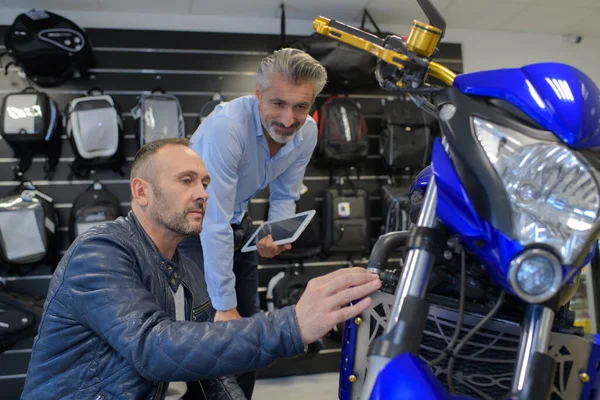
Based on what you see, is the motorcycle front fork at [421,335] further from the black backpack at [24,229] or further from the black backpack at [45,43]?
the black backpack at [45,43]

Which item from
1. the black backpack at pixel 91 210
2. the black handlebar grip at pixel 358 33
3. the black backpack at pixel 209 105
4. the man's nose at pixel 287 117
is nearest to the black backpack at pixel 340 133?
the black backpack at pixel 209 105

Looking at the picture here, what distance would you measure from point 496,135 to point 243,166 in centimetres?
164

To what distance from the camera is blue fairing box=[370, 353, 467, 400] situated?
54 centimetres

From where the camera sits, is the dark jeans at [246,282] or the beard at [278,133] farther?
the dark jeans at [246,282]

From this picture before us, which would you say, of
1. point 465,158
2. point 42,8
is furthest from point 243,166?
point 42,8

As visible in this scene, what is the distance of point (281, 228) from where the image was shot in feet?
6.15

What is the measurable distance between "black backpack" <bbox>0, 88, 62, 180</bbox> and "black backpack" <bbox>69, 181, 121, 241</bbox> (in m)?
0.52

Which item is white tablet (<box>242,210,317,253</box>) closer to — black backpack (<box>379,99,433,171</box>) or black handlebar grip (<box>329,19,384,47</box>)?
black handlebar grip (<box>329,19,384,47</box>)

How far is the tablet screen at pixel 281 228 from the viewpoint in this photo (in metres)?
1.82

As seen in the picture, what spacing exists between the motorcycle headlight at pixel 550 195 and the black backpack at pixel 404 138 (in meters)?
3.59

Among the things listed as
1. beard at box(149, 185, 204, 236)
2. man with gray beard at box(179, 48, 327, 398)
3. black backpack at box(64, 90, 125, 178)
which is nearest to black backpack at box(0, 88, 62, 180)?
black backpack at box(64, 90, 125, 178)

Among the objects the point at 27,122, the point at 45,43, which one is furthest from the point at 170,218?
the point at 45,43

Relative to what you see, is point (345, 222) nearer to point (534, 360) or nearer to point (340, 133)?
point (340, 133)

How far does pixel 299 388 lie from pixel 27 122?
2.94 meters
